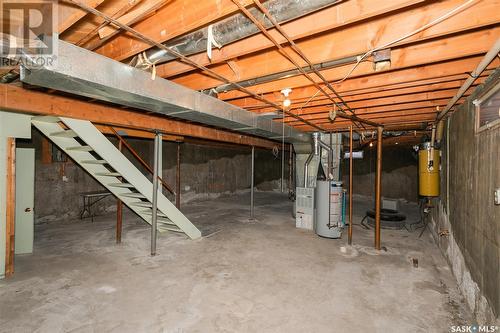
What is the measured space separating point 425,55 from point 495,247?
1.55 meters

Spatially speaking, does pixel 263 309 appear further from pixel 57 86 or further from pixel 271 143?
pixel 271 143

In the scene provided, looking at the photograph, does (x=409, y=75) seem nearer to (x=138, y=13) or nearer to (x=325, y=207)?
(x=138, y=13)

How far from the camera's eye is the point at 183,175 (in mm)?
8789

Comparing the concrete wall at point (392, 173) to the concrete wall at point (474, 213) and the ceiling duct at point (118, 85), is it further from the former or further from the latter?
the ceiling duct at point (118, 85)

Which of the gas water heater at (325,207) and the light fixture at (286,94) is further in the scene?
the gas water heater at (325,207)

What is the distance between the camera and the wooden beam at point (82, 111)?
2.64m

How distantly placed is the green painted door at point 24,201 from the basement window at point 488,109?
540cm

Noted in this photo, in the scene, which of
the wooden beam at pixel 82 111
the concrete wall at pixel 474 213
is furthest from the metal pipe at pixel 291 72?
the wooden beam at pixel 82 111

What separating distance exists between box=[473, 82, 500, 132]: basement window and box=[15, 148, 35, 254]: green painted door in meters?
5.40

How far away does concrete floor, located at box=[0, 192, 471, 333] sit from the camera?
2117 millimetres

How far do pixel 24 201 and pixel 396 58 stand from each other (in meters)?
4.93

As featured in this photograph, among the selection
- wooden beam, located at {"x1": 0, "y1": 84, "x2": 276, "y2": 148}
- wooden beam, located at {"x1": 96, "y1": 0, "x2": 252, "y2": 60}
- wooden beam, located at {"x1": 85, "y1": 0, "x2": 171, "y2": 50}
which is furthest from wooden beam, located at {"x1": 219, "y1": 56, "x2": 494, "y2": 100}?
wooden beam, located at {"x1": 0, "y1": 84, "x2": 276, "y2": 148}

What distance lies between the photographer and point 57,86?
1877mm

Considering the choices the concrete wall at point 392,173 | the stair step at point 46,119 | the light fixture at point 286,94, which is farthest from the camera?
the concrete wall at point 392,173
